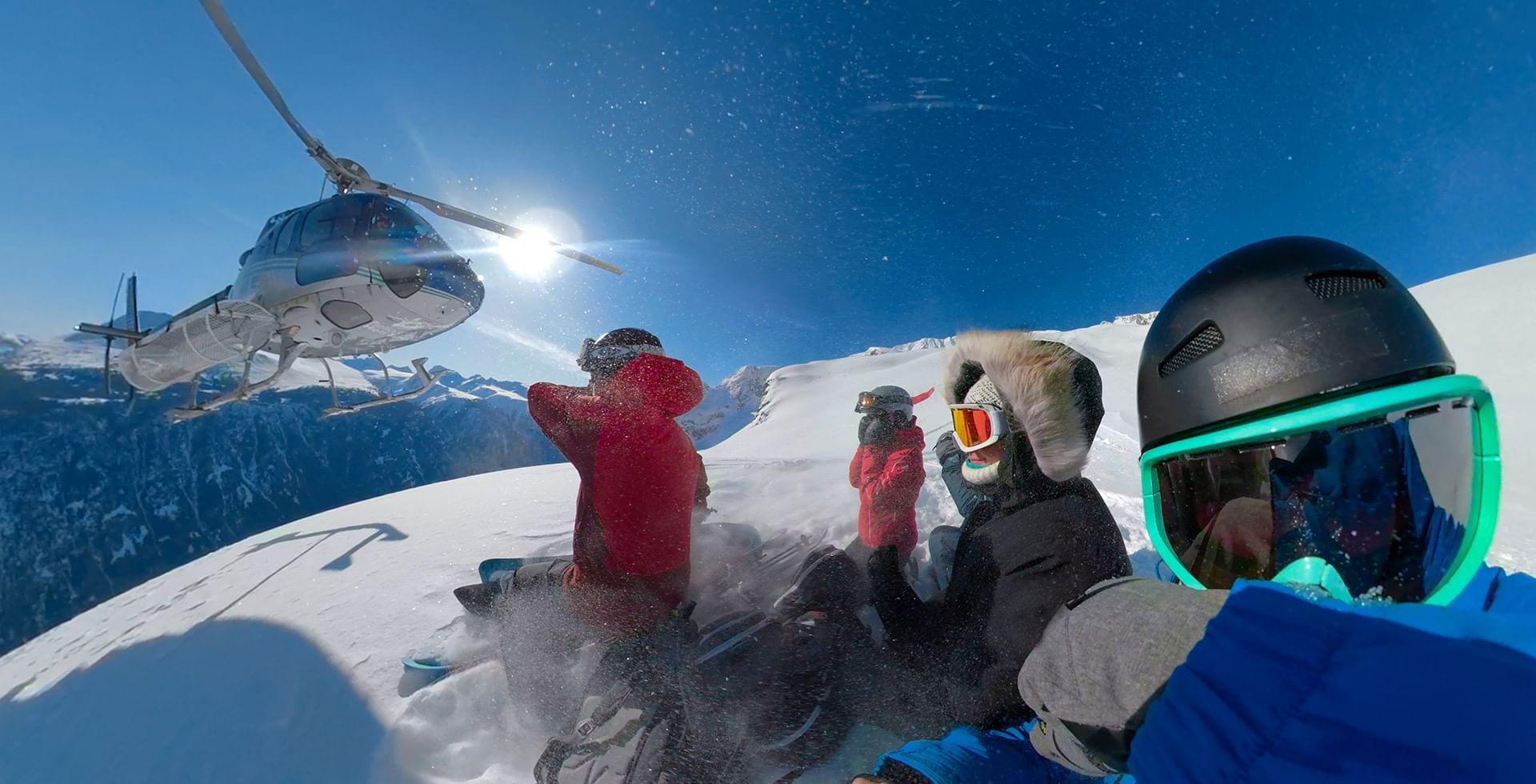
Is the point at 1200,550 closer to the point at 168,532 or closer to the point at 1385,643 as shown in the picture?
the point at 1385,643

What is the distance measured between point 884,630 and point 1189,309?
1853mm

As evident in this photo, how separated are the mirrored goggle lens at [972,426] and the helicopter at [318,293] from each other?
965cm

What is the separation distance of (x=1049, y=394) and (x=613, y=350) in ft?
6.41

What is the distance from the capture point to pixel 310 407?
13775 cm

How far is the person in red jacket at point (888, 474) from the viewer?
3400 millimetres

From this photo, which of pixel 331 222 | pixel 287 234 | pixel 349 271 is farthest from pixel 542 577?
pixel 287 234

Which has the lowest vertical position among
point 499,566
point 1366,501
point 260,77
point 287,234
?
point 499,566

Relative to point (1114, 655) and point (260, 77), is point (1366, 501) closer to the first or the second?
point (1114, 655)

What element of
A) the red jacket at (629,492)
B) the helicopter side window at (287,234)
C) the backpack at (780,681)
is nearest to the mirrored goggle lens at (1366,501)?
the backpack at (780,681)

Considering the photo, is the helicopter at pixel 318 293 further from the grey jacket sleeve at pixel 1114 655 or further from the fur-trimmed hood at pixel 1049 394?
the grey jacket sleeve at pixel 1114 655

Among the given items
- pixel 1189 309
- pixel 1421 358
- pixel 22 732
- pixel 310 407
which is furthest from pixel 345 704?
pixel 310 407

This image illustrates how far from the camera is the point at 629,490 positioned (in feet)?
7.54

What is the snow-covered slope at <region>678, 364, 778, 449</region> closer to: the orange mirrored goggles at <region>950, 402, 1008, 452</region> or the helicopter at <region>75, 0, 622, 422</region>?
the helicopter at <region>75, 0, 622, 422</region>

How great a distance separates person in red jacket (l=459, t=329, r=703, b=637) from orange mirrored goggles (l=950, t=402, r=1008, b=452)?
→ 1295 millimetres
